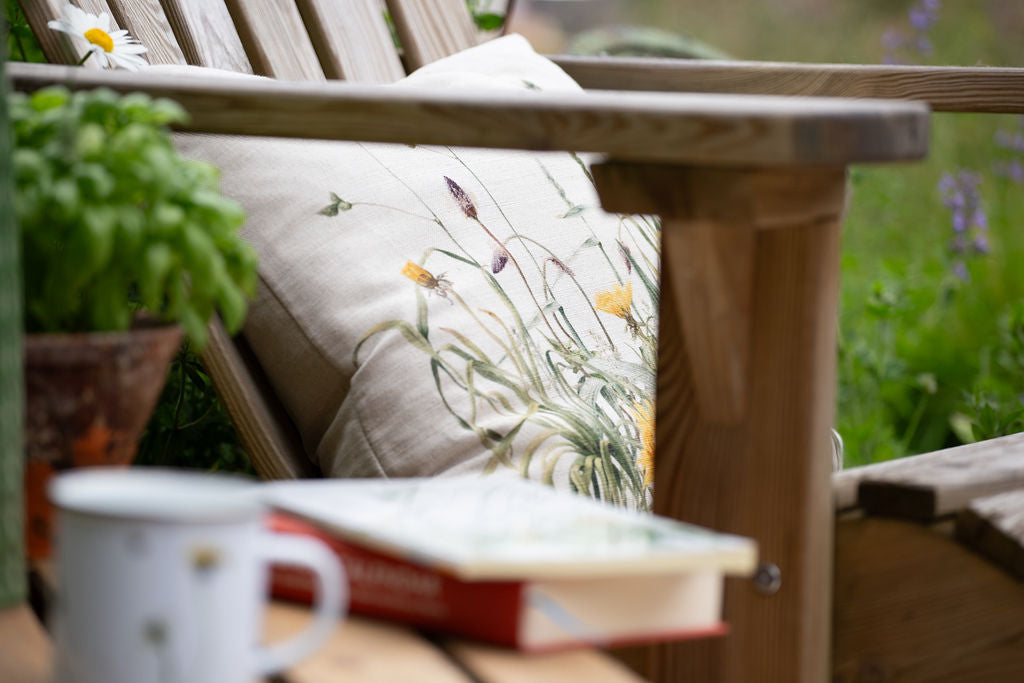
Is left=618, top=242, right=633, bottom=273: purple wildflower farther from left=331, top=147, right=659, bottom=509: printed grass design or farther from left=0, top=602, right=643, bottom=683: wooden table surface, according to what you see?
left=0, top=602, right=643, bottom=683: wooden table surface

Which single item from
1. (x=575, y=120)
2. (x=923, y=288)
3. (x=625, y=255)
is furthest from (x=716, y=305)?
(x=923, y=288)

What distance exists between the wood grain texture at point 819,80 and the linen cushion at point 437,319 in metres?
0.55

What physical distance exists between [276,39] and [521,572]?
120 centimetres

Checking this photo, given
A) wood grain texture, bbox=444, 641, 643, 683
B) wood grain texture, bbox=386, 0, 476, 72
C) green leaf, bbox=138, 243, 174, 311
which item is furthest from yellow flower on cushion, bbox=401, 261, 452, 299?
wood grain texture, bbox=386, 0, 476, 72

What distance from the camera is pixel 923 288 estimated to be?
8.92 ft

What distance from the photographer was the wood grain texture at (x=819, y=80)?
1579mm

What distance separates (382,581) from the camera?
2.03 feet

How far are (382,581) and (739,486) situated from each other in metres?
0.28

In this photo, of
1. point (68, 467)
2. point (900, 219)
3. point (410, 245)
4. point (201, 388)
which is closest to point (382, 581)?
point (68, 467)

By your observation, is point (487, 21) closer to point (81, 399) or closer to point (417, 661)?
point (81, 399)

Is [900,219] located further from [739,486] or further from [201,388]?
[739,486]

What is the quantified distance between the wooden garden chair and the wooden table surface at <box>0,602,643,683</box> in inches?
9.0

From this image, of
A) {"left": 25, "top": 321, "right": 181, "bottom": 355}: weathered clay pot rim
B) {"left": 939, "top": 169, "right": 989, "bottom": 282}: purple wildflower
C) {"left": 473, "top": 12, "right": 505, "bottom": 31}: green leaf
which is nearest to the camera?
{"left": 25, "top": 321, "right": 181, "bottom": 355}: weathered clay pot rim

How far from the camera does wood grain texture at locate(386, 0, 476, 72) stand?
1819mm
